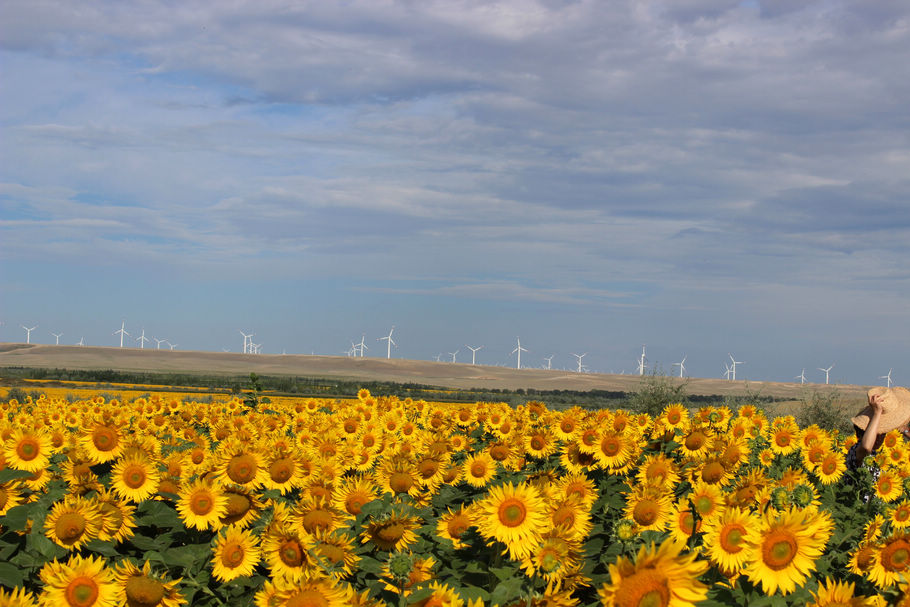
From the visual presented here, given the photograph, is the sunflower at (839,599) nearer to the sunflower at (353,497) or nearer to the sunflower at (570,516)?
the sunflower at (570,516)

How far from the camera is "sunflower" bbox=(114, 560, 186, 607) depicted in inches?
189

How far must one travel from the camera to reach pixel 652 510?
21.0 feet

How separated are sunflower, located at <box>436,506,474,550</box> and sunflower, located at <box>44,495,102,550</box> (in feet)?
8.14

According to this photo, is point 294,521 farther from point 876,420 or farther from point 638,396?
point 638,396

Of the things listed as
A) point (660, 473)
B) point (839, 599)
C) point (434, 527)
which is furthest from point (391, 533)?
point (660, 473)

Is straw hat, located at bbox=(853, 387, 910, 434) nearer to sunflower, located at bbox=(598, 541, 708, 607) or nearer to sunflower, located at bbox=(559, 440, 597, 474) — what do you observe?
sunflower, located at bbox=(559, 440, 597, 474)

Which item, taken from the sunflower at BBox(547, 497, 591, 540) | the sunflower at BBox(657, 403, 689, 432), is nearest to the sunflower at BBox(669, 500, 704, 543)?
the sunflower at BBox(547, 497, 591, 540)

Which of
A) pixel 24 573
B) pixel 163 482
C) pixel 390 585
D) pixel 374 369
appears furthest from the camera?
pixel 374 369

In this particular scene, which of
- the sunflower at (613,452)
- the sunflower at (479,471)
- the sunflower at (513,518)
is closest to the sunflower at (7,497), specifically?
the sunflower at (513,518)

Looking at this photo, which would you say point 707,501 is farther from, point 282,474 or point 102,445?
point 102,445

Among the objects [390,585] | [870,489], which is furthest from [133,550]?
[870,489]

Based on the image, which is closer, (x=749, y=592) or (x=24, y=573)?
(x=749, y=592)

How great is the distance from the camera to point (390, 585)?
191 inches

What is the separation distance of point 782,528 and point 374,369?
193m
